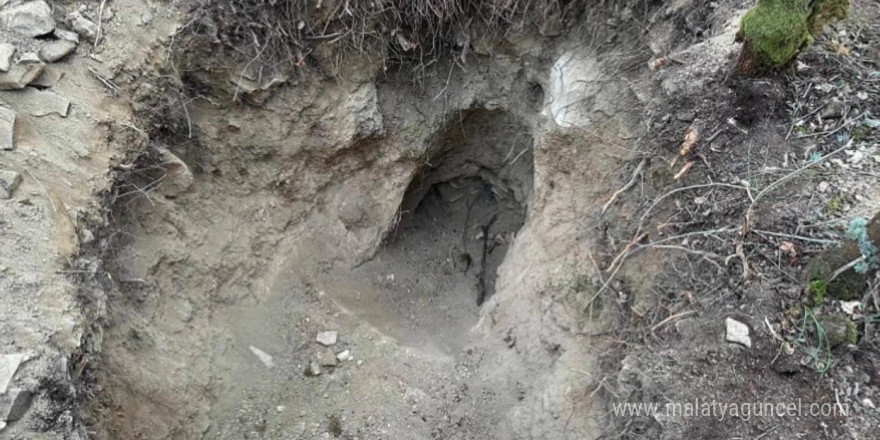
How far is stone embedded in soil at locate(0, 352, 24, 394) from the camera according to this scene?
1911mm

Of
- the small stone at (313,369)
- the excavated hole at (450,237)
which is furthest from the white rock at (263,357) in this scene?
the excavated hole at (450,237)

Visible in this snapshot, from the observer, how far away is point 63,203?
233cm

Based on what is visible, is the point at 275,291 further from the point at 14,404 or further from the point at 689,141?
the point at 689,141

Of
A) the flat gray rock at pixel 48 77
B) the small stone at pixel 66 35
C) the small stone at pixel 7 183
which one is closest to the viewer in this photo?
the small stone at pixel 7 183

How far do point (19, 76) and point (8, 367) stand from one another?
1259 mm

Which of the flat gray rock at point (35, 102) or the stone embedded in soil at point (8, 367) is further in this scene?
the flat gray rock at point (35, 102)

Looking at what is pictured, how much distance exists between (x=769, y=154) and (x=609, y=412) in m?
1.41

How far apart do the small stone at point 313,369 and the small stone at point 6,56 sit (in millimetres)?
2103

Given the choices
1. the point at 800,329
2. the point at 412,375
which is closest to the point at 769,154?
the point at 800,329

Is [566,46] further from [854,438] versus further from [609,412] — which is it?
[854,438]

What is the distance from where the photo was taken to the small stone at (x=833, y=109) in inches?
94.6

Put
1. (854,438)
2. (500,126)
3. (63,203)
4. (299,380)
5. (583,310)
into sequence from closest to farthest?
1. (854,438)
2. (63,203)
3. (583,310)
4. (299,380)
5. (500,126)

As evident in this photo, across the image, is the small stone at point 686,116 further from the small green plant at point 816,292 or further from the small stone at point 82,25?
the small stone at point 82,25

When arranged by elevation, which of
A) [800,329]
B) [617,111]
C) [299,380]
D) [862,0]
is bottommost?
[299,380]
